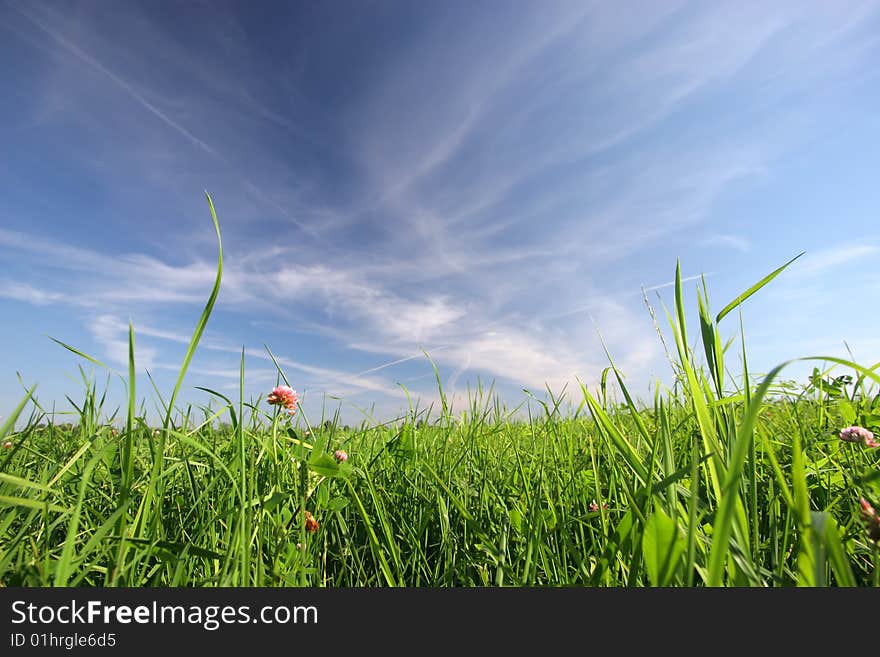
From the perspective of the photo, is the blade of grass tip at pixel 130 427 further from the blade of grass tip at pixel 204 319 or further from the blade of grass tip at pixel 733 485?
the blade of grass tip at pixel 733 485

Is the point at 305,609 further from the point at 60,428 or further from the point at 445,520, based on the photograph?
the point at 60,428

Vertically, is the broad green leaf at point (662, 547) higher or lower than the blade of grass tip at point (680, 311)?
lower

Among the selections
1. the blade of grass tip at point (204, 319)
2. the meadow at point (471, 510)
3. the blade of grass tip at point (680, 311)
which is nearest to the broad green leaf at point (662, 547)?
the meadow at point (471, 510)

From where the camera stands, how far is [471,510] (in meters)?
1.91

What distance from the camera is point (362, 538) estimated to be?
6.18 feet

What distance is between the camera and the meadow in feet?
3.39

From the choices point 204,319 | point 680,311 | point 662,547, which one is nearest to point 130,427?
point 204,319

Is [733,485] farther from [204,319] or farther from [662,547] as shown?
[204,319]

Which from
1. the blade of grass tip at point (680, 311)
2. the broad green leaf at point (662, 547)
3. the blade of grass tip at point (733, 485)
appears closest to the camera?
the blade of grass tip at point (733, 485)

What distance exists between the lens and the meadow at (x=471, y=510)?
40.7 inches

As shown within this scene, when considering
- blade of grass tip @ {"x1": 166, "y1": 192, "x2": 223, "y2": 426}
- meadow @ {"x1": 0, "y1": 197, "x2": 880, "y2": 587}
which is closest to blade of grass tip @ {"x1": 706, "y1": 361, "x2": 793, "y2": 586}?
meadow @ {"x1": 0, "y1": 197, "x2": 880, "y2": 587}

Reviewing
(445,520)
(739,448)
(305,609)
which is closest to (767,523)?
(445,520)

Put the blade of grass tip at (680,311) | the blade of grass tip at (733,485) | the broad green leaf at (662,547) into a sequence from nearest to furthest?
the blade of grass tip at (733,485)
the broad green leaf at (662,547)
the blade of grass tip at (680,311)

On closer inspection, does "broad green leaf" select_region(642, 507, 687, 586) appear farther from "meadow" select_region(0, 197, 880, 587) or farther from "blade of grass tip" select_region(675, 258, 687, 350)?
"blade of grass tip" select_region(675, 258, 687, 350)
